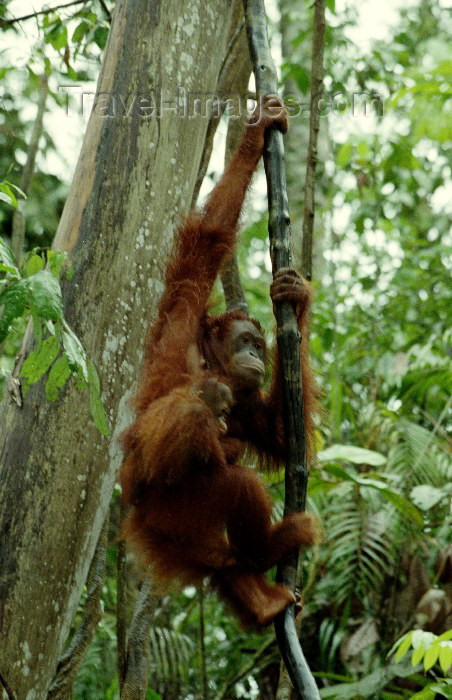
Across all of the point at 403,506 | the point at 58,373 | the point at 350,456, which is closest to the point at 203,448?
the point at 58,373

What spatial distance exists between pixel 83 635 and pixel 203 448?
839 millimetres

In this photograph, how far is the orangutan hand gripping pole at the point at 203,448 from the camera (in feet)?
8.07

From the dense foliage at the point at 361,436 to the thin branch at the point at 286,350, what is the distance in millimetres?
726

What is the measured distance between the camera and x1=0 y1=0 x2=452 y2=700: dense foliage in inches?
156

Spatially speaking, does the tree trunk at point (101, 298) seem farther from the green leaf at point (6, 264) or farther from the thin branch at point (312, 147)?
the green leaf at point (6, 264)

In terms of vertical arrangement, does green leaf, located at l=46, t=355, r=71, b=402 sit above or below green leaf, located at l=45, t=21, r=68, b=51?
below

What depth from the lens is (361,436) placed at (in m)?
4.89

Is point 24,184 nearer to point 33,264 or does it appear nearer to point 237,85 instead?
point 237,85

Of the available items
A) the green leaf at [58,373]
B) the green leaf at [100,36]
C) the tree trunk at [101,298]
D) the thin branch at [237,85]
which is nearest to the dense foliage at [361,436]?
the green leaf at [100,36]

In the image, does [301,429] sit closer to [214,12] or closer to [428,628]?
[214,12]

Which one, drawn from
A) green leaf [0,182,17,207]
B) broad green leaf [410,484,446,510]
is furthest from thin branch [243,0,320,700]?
broad green leaf [410,484,446,510]

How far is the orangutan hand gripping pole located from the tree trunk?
0.34ft

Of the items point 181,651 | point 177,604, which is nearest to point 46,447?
point 181,651

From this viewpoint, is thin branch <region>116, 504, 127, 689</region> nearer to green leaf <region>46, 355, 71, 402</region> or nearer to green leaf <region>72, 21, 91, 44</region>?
green leaf <region>46, 355, 71, 402</region>
